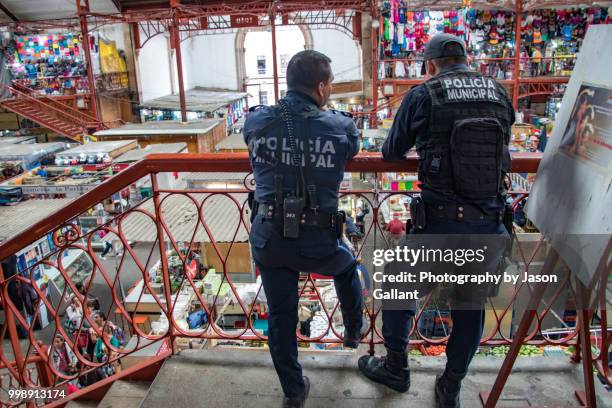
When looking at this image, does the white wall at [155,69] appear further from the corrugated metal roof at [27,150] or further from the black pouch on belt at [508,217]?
the black pouch on belt at [508,217]

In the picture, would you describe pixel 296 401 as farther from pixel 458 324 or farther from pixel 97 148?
pixel 97 148

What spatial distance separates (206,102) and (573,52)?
477 inches

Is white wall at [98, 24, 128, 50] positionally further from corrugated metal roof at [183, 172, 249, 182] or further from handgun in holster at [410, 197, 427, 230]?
handgun in holster at [410, 197, 427, 230]

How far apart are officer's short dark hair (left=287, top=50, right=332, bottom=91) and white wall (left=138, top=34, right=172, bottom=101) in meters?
19.0

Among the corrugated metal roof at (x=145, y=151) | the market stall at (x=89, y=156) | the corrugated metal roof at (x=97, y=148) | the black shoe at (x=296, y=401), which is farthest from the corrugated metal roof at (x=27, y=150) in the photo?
the black shoe at (x=296, y=401)

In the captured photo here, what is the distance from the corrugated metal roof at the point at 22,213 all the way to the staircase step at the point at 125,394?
5.00 meters

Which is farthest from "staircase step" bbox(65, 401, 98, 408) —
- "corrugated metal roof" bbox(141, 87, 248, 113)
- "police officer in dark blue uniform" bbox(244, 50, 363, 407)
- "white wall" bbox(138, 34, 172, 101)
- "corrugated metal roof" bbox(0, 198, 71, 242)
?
"white wall" bbox(138, 34, 172, 101)

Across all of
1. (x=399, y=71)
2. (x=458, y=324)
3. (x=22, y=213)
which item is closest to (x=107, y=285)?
(x=22, y=213)

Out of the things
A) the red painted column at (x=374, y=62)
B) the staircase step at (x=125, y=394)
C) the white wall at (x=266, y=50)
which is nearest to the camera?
the staircase step at (x=125, y=394)

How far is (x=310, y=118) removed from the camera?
5.44 ft

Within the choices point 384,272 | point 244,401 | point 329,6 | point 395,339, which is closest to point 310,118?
point 384,272

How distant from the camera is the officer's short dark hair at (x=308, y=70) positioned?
167 cm

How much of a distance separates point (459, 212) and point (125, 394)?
1.74 m

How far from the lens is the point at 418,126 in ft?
5.70
